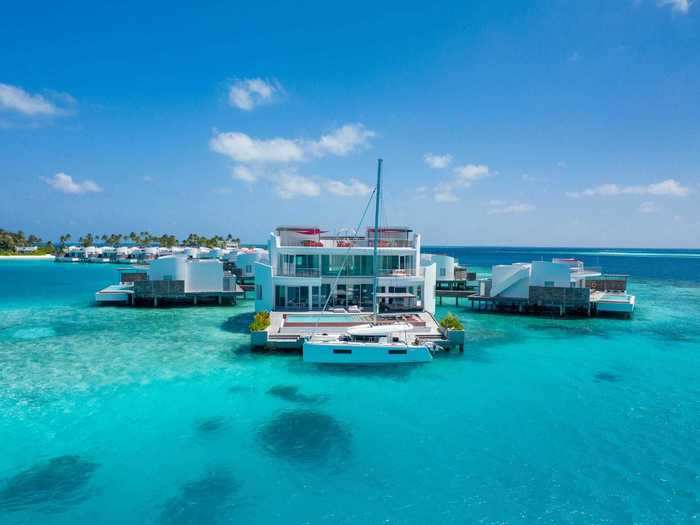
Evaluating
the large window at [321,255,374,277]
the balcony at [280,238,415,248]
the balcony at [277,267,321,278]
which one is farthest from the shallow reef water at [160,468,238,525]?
the balcony at [280,238,415,248]

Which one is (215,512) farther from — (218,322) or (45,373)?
(218,322)

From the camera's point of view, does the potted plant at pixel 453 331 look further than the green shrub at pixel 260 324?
Yes

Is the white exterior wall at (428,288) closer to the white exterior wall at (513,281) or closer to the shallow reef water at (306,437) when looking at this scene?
the white exterior wall at (513,281)

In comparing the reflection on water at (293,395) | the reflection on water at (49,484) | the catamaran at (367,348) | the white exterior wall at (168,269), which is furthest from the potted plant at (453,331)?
the white exterior wall at (168,269)

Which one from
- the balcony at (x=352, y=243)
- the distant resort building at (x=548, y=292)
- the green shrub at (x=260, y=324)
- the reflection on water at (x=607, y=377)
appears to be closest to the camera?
the reflection on water at (x=607, y=377)

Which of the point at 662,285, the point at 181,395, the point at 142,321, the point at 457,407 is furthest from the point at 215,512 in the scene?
the point at 662,285

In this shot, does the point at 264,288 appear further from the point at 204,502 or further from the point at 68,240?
the point at 68,240

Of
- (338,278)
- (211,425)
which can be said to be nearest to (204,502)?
(211,425)
